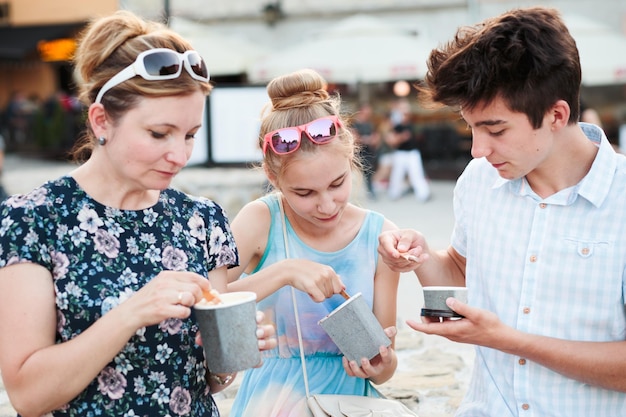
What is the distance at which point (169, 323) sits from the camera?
1990 millimetres

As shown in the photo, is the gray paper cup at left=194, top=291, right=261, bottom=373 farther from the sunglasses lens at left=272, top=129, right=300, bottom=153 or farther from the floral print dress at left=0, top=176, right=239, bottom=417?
the sunglasses lens at left=272, top=129, right=300, bottom=153

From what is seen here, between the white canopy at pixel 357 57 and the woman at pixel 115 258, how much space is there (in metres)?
12.6

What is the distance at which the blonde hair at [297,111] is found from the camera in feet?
8.52

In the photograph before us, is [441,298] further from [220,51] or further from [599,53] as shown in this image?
[220,51]

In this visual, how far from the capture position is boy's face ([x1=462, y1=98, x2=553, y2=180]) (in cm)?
221

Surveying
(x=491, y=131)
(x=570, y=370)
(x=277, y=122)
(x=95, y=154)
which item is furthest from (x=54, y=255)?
(x=570, y=370)

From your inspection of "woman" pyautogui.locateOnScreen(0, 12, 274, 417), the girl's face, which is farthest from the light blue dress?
"woman" pyautogui.locateOnScreen(0, 12, 274, 417)

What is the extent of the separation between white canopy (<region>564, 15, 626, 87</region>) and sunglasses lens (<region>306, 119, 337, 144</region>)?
11901mm

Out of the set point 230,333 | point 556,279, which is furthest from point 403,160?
point 230,333

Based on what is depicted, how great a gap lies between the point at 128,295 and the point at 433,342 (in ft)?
9.10

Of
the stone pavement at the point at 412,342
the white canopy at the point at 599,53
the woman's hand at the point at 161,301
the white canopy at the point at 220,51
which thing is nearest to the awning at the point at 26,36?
the white canopy at the point at 220,51

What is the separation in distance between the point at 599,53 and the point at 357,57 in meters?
4.46

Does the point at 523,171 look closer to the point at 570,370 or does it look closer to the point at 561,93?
the point at 561,93

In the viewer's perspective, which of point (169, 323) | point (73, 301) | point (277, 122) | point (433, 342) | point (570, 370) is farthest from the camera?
point (433, 342)
